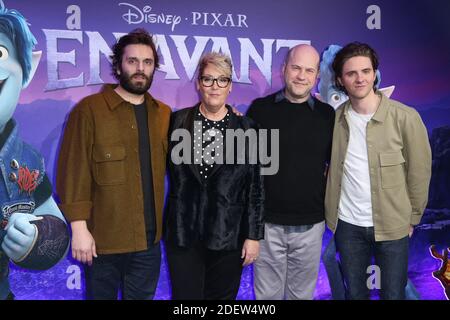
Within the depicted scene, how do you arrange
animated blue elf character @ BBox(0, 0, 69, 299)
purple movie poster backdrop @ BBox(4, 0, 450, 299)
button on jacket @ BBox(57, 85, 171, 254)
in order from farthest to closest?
purple movie poster backdrop @ BBox(4, 0, 450, 299)
animated blue elf character @ BBox(0, 0, 69, 299)
button on jacket @ BBox(57, 85, 171, 254)

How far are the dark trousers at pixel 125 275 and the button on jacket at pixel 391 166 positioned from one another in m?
1.17

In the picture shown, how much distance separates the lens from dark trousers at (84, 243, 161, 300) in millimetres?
2445

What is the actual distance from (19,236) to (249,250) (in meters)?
1.50

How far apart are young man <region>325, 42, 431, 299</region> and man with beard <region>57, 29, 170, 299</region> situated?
1.13 m

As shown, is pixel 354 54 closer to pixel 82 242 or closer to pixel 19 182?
pixel 82 242

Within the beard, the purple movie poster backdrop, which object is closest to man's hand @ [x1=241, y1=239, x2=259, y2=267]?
the purple movie poster backdrop

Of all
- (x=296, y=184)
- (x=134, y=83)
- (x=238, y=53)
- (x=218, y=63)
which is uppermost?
(x=238, y=53)

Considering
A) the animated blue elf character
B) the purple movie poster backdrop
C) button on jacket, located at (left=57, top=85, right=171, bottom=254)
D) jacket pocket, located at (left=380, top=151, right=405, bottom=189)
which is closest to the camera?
button on jacket, located at (left=57, top=85, right=171, bottom=254)

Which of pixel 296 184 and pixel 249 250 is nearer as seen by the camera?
pixel 249 250

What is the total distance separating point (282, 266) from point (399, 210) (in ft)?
2.67

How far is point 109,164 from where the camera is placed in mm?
2385

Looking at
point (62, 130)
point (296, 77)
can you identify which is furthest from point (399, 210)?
point (62, 130)

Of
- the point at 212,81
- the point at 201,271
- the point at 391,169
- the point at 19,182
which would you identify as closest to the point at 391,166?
the point at 391,169

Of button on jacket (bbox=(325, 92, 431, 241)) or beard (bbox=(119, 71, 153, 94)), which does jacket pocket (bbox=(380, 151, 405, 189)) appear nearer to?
button on jacket (bbox=(325, 92, 431, 241))
